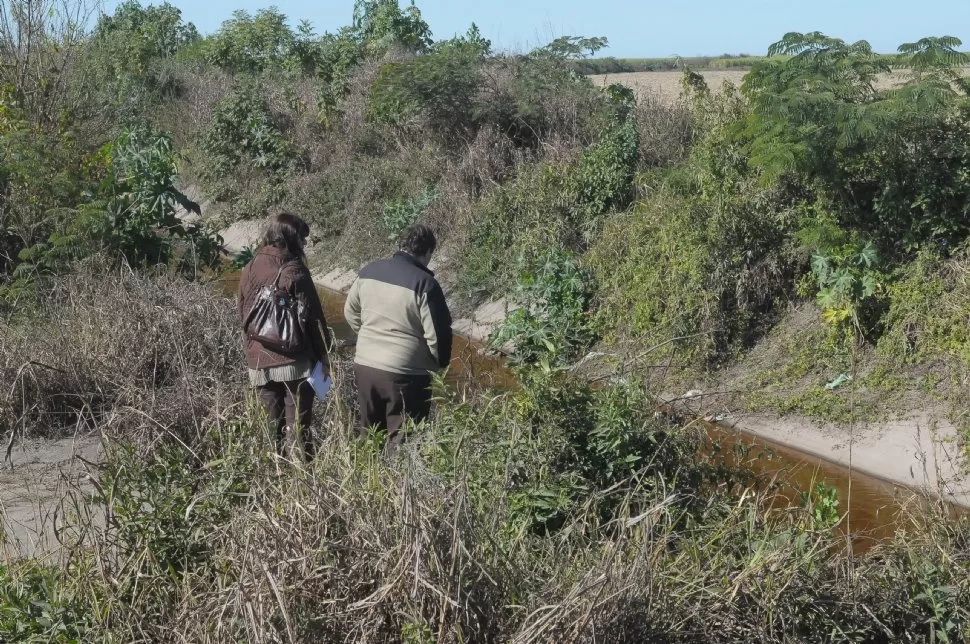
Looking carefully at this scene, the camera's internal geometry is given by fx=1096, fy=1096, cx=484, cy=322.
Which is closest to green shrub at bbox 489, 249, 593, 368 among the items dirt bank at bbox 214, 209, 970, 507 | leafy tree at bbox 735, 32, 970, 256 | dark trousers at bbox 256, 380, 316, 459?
dirt bank at bbox 214, 209, 970, 507

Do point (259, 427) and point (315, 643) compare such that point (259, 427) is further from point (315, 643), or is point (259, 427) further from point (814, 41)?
point (814, 41)

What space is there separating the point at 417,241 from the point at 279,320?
961mm

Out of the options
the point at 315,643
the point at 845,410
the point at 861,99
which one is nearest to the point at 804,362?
the point at 845,410

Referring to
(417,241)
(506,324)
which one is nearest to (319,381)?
(417,241)

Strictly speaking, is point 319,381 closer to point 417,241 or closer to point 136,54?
point 417,241

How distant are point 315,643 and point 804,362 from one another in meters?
8.38

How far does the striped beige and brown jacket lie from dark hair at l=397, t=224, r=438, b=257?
0.05m

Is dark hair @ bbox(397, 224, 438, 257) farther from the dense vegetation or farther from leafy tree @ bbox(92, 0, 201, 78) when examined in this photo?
leafy tree @ bbox(92, 0, 201, 78)

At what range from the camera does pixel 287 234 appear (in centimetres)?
651

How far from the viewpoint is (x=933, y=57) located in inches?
410

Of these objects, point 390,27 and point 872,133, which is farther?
point 390,27

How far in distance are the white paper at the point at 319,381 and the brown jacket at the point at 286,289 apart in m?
0.08

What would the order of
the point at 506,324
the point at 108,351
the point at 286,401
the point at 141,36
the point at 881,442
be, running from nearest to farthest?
the point at 286,401 → the point at 108,351 → the point at 881,442 → the point at 506,324 → the point at 141,36

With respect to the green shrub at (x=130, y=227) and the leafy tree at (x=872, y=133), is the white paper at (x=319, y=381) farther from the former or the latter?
the leafy tree at (x=872, y=133)
